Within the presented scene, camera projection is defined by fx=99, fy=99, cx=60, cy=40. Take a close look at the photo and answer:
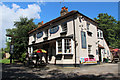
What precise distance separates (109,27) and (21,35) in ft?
80.6

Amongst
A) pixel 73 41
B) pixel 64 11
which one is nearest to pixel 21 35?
pixel 64 11

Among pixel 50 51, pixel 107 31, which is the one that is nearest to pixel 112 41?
pixel 107 31

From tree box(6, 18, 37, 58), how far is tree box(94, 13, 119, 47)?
20.2 m

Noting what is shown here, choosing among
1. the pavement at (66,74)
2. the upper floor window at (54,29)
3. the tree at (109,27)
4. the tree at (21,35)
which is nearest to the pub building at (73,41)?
the upper floor window at (54,29)

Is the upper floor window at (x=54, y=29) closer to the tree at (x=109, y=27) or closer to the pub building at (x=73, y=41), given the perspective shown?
the pub building at (x=73, y=41)

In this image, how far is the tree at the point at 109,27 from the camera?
2867 cm

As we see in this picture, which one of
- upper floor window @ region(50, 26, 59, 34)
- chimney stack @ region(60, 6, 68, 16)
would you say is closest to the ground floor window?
upper floor window @ region(50, 26, 59, 34)

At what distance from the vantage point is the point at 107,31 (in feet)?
94.6

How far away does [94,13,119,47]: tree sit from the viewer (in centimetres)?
2867

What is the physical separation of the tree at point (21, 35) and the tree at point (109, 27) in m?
20.2

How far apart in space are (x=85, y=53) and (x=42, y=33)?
29.7 ft

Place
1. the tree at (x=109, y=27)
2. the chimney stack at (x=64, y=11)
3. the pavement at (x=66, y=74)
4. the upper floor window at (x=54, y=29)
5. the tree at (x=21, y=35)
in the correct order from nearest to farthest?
1. the pavement at (x=66, y=74)
2. the upper floor window at (x=54, y=29)
3. the chimney stack at (x=64, y=11)
4. the tree at (x=21, y=35)
5. the tree at (x=109, y=27)

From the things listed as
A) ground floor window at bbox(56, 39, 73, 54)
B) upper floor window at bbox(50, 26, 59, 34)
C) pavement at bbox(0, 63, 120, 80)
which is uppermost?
upper floor window at bbox(50, 26, 59, 34)

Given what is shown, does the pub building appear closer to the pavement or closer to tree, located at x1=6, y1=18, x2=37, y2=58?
the pavement
